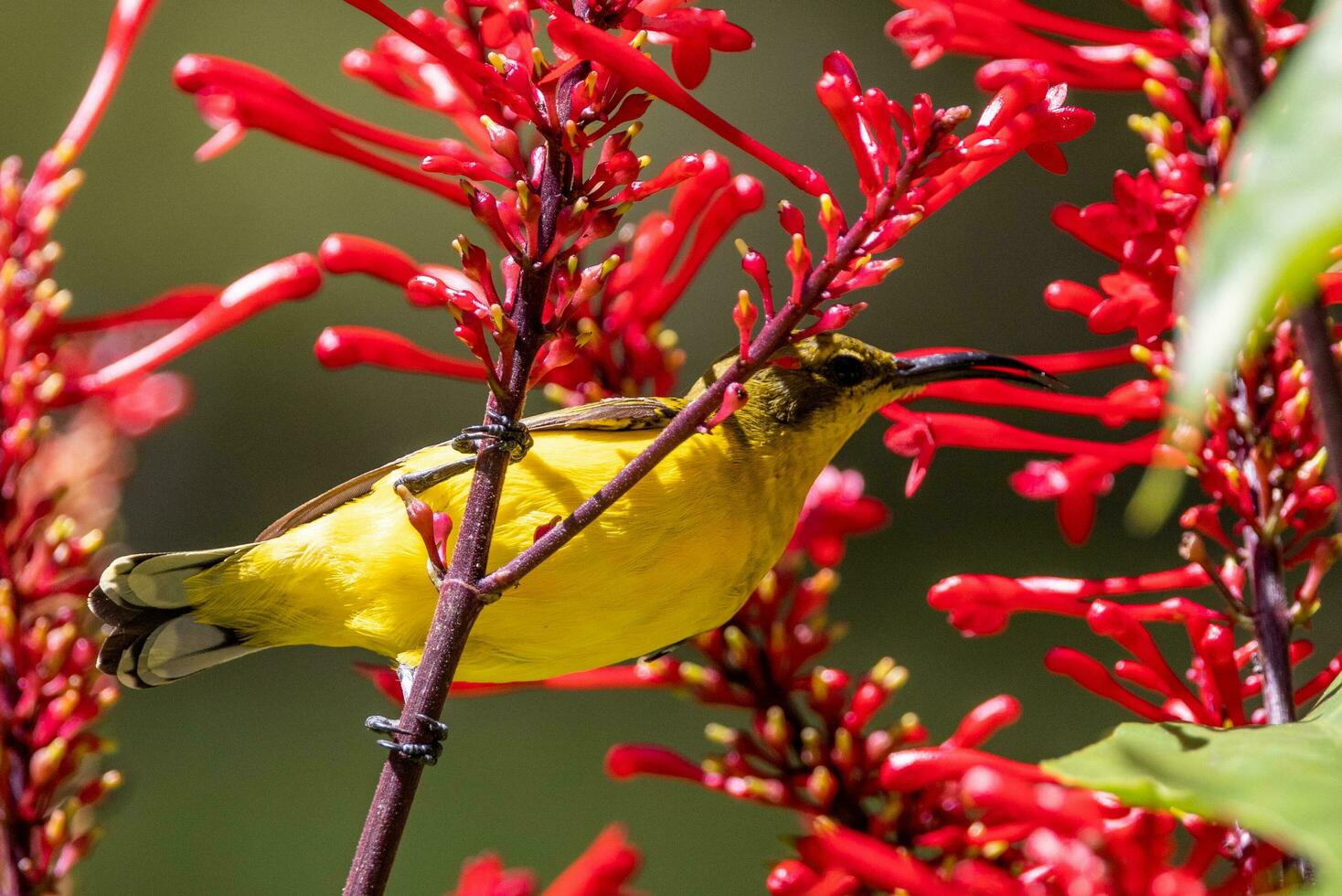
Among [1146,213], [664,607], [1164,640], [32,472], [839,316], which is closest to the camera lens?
[839,316]

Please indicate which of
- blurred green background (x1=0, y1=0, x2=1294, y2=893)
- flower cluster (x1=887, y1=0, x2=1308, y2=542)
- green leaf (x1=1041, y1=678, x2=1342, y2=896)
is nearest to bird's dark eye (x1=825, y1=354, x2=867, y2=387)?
flower cluster (x1=887, y1=0, x2=1308, y2=542)

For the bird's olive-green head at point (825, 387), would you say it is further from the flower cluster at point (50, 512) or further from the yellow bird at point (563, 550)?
the flower cluster at point (50, 512)

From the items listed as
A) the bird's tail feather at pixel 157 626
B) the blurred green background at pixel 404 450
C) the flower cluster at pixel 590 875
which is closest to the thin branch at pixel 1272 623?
the flower cluster at pixel 590 875

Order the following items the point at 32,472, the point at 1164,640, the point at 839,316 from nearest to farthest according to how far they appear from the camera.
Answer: the point at 839,316 → the point at 32,472 → the point at 1164,640

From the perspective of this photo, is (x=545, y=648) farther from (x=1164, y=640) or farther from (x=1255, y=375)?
(x=1164, y=640)

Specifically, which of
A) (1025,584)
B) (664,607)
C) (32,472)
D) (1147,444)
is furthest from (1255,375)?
(32,472)

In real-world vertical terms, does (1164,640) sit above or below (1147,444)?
below

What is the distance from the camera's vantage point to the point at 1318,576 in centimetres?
81

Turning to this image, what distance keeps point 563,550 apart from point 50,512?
36cm

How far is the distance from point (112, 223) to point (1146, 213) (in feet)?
14.9

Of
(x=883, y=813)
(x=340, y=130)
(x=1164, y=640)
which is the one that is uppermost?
(x=340, y=130)

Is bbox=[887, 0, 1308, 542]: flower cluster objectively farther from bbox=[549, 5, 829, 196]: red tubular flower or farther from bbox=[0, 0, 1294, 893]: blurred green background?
bbox=[0, 0, 1294, 893]: blurred green background

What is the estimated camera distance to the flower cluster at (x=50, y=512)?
0.83 meters

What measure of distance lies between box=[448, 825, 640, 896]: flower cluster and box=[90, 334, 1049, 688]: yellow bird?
246 millimetres
